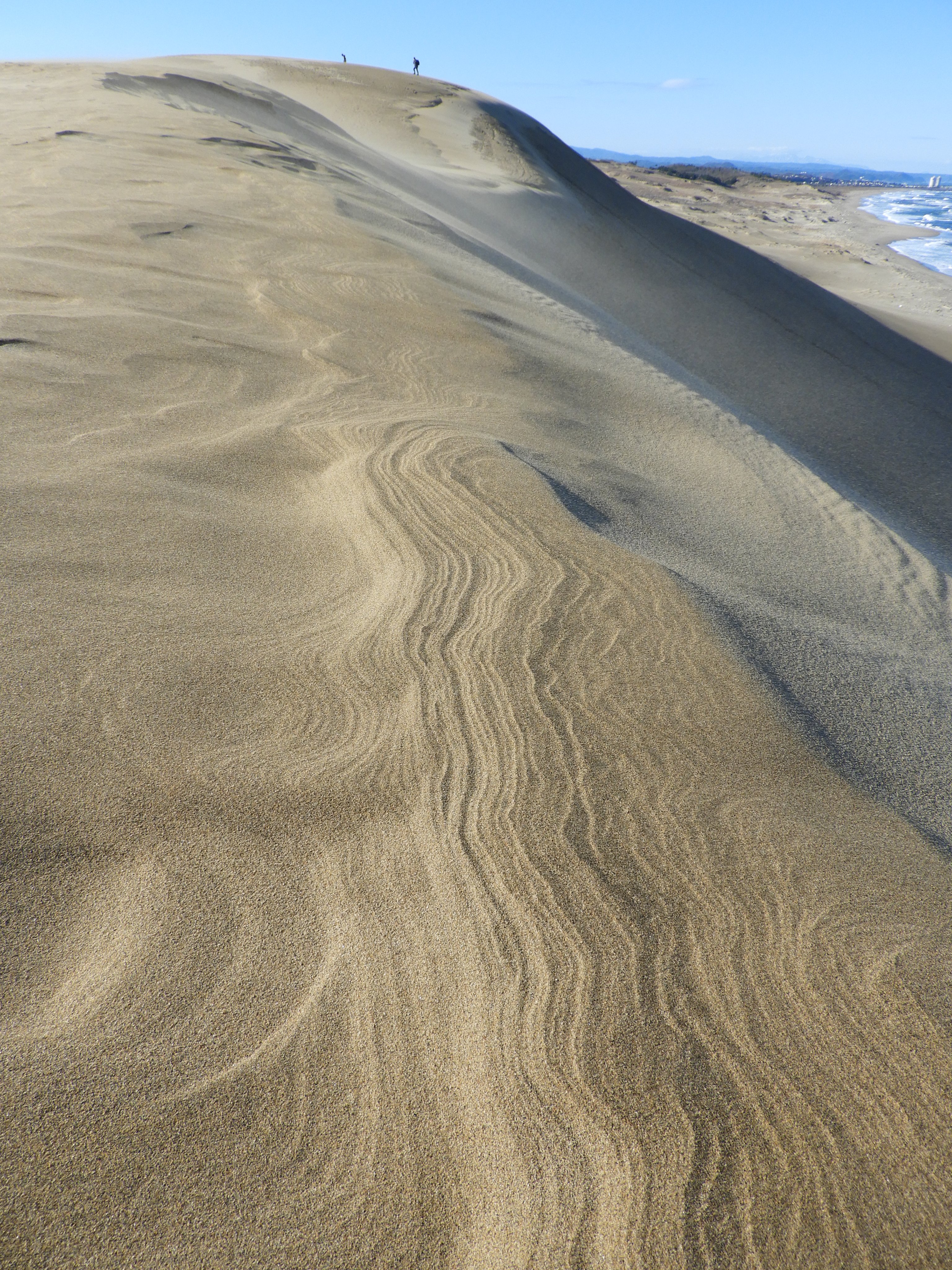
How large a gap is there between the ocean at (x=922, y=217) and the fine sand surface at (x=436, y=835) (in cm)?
2595

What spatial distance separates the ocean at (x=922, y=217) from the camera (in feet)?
88.1

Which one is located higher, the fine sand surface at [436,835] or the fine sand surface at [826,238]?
the fine sand surface at [826,238]

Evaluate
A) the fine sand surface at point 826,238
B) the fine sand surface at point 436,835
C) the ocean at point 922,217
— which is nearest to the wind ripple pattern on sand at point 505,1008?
the fine sand surface at point 436,835

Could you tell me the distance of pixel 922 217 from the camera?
4278 cm

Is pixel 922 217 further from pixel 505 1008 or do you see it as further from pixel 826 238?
pixel 505 1008

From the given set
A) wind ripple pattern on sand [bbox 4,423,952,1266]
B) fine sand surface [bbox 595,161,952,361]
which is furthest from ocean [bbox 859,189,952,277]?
wind ripple pattern on sand [bbox 4,423,952,1266]

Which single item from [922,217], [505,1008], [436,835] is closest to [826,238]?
[922,217]

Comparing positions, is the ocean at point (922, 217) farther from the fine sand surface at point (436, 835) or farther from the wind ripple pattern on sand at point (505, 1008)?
the wind ripple pattern on sand at point (505, 1008)

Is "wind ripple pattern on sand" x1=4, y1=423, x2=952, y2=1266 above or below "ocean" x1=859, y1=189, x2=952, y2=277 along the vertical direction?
below

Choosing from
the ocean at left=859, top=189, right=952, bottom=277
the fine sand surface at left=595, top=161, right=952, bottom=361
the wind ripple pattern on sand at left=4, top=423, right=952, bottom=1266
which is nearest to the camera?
the wind ripple pattern on sand at left=4, top=423, right=952, bottom=1266

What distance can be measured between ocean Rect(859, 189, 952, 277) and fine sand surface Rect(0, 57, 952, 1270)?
1022 inches

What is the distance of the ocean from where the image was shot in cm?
2684

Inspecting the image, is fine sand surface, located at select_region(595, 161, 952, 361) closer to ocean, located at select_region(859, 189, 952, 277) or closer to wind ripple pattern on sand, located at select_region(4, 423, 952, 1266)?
ocean, located at select_region(859, 189, 952, 277)

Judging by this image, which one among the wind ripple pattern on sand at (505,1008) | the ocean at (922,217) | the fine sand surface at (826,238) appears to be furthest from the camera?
the ocean at (922,217)
